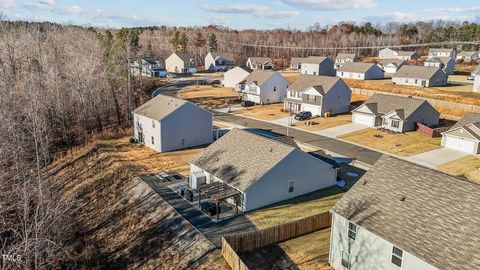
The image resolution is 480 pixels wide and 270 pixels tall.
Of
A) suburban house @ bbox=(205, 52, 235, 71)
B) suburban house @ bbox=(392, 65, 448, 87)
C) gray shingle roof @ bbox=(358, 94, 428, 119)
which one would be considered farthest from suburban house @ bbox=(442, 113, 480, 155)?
suburban house @ bbox=(205, 52, 235, 71)

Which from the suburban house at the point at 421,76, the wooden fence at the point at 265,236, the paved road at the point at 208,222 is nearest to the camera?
the wooden fence at the point at 265,236

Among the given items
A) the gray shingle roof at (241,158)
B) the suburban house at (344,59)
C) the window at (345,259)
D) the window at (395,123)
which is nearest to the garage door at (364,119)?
the window at (395,123)

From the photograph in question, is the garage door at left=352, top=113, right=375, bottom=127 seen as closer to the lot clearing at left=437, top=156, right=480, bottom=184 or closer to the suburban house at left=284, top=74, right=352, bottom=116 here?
the suburban house at left=284, top=74, right=352, bottom=116

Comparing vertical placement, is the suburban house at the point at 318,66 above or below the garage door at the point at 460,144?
above

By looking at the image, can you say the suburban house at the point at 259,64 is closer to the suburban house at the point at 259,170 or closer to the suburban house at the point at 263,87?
the suburban house at the point at 263,87

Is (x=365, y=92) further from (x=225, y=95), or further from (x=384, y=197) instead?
(x=384, y=197)

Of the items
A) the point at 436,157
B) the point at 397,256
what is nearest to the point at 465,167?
the point at 436,157

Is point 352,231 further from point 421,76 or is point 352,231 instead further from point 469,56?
point 469,56

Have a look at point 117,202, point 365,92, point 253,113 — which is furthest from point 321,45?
point 117,202
